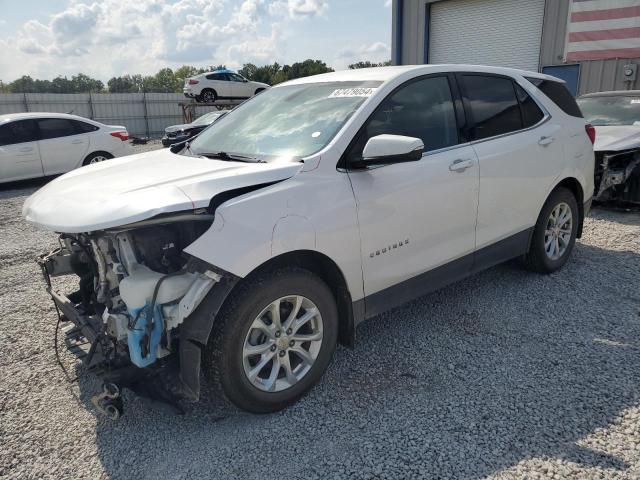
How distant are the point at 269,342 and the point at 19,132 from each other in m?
10.5

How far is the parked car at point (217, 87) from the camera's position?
22.8 m

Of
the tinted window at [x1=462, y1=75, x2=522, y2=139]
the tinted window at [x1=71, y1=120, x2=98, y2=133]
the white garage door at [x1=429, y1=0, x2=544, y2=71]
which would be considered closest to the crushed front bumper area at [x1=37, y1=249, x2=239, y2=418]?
the tinted window at [x1=462, y1=75, x2=522, y2=139]

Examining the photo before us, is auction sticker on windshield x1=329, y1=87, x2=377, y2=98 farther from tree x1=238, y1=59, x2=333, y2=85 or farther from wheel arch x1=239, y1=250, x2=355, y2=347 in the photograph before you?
tree x1=238, y1=59, x2=333, y2=85

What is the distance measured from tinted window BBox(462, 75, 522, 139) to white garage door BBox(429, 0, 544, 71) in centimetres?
1158

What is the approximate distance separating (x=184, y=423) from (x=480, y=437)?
1601 millimetres

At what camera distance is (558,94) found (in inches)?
185

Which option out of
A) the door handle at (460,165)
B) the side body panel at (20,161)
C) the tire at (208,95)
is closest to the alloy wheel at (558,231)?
the door handle at (460,165)

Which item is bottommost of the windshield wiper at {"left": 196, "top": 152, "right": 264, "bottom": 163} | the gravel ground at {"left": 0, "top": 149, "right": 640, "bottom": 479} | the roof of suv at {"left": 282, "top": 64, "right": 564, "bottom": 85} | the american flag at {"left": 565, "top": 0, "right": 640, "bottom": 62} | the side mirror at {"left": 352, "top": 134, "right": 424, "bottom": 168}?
the gravel ground at {"left": 0, "top": 149, "right": 640, "bottom": 479}

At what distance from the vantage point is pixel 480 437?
2.61m

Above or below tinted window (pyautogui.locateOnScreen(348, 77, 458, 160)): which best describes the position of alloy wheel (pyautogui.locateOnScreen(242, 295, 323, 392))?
below

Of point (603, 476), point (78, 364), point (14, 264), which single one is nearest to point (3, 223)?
point (14, 264)

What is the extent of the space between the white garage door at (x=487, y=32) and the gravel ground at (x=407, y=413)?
40.3ft

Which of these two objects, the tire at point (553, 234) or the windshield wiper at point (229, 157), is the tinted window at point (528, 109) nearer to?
the tire at point (553, 234)

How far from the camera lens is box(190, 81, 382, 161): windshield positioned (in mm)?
3121
